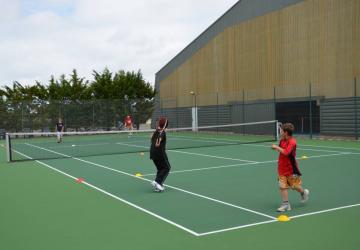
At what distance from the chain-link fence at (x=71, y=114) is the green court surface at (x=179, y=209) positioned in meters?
20.0

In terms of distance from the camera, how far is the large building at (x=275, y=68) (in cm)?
2469

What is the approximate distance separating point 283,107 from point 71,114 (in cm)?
1625

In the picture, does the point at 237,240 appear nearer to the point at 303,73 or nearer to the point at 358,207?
the point at 358,207

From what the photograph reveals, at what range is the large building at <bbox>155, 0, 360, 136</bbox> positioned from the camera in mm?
24688

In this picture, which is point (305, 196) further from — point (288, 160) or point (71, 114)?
point (71, 114)

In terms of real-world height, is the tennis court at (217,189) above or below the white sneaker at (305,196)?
below

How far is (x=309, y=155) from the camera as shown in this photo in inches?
609

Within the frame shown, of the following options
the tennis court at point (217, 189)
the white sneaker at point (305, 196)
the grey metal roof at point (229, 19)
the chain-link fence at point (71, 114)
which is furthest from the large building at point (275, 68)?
the white sneaker at point (305, 196)

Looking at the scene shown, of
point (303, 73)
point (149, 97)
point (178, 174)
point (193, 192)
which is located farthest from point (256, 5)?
point (193, 192)

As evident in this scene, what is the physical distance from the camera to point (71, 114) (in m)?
34.6

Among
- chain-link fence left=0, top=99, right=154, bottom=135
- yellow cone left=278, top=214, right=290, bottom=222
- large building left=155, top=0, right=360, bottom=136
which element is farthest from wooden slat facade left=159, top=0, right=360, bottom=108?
yellow cone left=278, top=214, right=290, bottom=222

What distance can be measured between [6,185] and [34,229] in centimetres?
452

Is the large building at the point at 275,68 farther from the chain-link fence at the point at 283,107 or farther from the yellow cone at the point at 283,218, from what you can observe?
the yellow cone at the point at 283,218

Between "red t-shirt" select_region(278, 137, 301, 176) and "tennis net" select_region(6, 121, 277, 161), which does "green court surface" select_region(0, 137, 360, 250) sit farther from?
"tennis net" select_region(6, 121, 277, 161)
